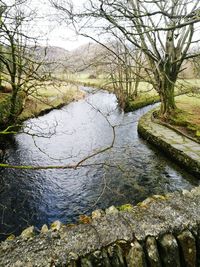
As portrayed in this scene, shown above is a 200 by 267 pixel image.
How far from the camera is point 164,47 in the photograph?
495 inches

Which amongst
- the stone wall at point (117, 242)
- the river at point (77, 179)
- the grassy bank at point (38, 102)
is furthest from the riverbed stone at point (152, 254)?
the grassy bank at point (38, 102)

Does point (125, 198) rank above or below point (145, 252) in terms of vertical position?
below

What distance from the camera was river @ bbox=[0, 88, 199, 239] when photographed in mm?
5762

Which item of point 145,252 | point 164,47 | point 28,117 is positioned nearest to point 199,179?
point 145,252

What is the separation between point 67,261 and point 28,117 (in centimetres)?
1270

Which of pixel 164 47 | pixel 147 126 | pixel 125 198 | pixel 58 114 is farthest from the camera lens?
pixel 58 114

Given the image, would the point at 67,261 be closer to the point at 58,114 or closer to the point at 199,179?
the point at 199,179

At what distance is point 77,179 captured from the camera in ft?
24.2

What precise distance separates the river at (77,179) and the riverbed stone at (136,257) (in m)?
1.06

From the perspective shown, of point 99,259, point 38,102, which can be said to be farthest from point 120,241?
point 38,102

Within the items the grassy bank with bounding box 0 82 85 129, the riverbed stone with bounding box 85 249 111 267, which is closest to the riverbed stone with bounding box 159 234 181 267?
the riverbed stone with bounding box 85 249 111 267

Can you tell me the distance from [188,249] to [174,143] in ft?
20.1

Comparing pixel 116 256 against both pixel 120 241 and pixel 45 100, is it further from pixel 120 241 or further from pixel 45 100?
pixel 45 100

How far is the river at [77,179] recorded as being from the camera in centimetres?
576
